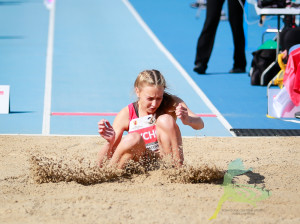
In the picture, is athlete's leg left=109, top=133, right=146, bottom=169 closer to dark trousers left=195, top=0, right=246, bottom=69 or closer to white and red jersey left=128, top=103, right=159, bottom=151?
white and red jersey left=128, top=103, right=159, bottom=151

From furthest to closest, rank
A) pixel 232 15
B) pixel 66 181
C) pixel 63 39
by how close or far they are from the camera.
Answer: pixel 63 39
pixel 232 15
pixel 66 181

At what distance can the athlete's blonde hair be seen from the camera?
4.78 metres

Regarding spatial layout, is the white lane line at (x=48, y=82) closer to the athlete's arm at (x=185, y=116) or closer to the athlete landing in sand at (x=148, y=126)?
the athlete landing in sand at (x=148, y=126)

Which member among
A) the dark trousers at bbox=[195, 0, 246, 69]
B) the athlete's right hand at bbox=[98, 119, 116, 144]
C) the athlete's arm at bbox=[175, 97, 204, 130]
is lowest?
the athlete's right hand at bbox=[98, 119, 116, 144]

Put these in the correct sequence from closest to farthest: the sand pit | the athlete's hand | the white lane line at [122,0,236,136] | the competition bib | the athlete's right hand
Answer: the sand pit < the athlete's hand < the athlete's right hand < the competition bib < the white lane line at [122,0,236,136]

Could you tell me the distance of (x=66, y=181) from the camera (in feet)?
15.9

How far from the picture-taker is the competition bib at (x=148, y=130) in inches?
195

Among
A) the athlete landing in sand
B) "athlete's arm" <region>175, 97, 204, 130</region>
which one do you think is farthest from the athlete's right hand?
"athlete's arm" <region>175, 97, 204, 130</region>

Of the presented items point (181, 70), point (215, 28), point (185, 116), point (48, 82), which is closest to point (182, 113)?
point (185, 116)

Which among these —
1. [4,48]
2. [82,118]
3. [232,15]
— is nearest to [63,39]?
[4,48]

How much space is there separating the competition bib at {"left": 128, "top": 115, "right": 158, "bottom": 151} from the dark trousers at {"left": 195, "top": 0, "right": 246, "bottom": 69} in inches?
214

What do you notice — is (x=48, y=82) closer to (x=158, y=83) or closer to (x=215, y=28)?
(x=215, y=28)

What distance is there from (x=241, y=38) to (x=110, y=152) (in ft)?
19.7

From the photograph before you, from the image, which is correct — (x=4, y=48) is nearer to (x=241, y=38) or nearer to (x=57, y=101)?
(x=57, y=101)
